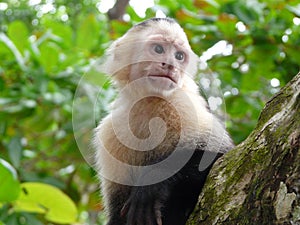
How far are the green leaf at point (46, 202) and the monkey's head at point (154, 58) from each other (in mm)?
706

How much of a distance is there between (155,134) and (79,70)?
1.32 m

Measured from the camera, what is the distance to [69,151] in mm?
3396

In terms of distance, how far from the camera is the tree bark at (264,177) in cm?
129

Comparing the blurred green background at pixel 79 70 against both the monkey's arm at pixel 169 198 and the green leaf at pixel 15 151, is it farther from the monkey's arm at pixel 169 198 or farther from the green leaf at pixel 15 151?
the monkey's arm at pixel 169 198

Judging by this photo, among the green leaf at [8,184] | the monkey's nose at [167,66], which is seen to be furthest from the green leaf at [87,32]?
the green leaf at [8,184]

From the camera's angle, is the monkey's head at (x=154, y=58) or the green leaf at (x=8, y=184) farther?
the monkey's head at (x=154, y=58)

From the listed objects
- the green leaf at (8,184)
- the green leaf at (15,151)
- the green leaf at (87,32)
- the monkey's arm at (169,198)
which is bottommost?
the green leaf at (15,151)

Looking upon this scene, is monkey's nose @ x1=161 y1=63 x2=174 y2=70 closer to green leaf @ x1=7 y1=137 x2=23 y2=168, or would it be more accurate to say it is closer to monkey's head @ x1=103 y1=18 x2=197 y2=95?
monkey's head @ x1=103 y1=18 x2=197 y2=95

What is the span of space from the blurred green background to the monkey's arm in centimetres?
94

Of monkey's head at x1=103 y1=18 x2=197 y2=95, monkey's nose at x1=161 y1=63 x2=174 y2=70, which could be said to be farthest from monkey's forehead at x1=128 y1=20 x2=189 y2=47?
monkey's nose at x1=161 y1=63 x2=174 y2=70

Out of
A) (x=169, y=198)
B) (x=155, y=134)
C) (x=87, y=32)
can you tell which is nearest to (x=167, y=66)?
(x=155, y=134)

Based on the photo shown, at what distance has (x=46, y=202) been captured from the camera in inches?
108

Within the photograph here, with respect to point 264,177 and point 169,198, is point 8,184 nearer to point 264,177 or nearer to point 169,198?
point 169,198

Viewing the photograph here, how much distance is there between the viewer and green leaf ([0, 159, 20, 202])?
200 centimetres
